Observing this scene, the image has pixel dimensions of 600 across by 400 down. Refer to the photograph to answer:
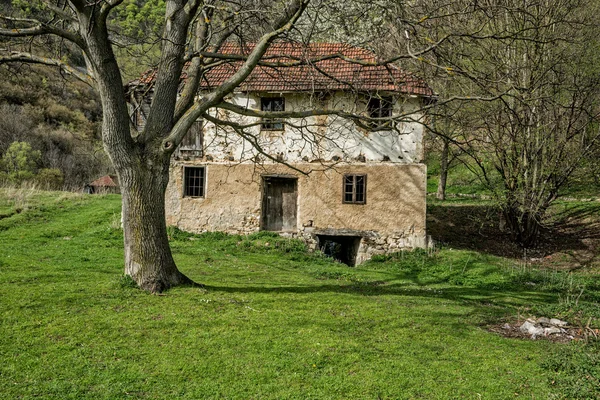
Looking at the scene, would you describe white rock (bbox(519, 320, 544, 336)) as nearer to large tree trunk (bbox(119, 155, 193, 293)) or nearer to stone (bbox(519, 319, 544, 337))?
stone (bbox(519, 319, 544, 337))

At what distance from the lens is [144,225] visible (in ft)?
26.8

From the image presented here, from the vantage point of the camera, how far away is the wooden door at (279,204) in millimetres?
17456

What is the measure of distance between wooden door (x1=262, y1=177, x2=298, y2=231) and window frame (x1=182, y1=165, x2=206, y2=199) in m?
2.25

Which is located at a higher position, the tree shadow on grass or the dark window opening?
the dark window opening

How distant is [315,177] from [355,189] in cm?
149

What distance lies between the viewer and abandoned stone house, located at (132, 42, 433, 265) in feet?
54.4

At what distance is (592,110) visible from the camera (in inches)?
663

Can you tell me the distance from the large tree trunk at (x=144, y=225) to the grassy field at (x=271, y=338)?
12.3 inches

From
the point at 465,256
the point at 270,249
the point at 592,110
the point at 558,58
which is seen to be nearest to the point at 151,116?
the point at 270,249

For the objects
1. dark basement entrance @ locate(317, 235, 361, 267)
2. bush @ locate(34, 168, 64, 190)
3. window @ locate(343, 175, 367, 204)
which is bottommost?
dark basement entrance @ locate(317, 235, 361, 267)

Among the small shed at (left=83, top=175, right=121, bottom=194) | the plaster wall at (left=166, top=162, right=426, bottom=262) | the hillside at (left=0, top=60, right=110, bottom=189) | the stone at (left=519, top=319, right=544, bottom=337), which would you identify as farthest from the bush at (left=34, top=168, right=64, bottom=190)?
the stone at (left=519, top=319, right=544, bottom=337)

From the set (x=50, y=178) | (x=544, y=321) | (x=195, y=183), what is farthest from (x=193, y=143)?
(x=50, y=178)

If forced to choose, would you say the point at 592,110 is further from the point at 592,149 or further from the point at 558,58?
the point at 558,58

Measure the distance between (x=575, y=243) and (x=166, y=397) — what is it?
17.7 metres
